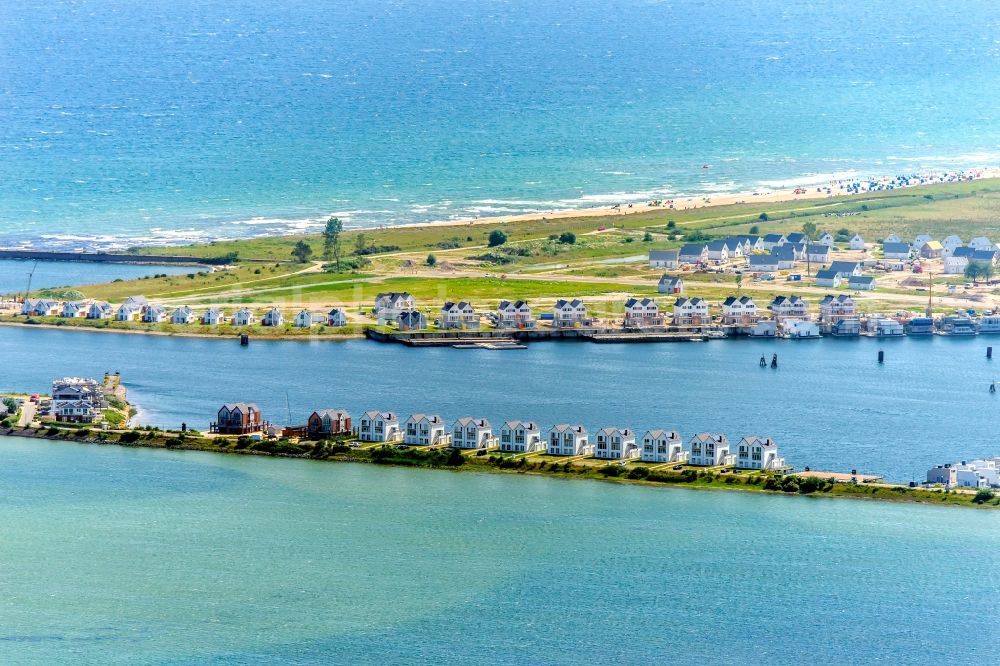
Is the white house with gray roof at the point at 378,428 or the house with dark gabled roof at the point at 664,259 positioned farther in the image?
the house with dark gabled roof at the point at 664,259

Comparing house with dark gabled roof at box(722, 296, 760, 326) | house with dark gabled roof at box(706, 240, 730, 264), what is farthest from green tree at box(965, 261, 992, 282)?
house with dark gabled roof at box(722, 296, 760, 326)

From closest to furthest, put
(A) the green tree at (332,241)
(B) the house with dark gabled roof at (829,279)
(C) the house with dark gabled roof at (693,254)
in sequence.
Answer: (B) the house with dark gabled roof at (829,279), (C) the house with dark gabled roof at (693,254), (A) the green tree at (332,241)

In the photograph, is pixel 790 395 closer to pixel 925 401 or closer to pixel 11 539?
pixel 925 401

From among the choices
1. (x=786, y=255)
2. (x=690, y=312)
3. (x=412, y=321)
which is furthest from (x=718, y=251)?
(x=412, y=321)

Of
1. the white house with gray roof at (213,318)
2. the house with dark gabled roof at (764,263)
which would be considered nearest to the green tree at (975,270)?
the house with dark gabled roof at (764,263)

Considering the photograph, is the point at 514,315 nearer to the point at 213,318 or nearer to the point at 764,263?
the point at 213,318

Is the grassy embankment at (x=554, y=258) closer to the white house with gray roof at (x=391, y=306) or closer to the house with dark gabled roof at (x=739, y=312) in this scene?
the white house with gray roof at (x=391, y=306)

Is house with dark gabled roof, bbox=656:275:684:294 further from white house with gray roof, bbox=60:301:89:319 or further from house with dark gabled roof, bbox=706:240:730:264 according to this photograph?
white house with gray roof, bbox=60:301:89:319
